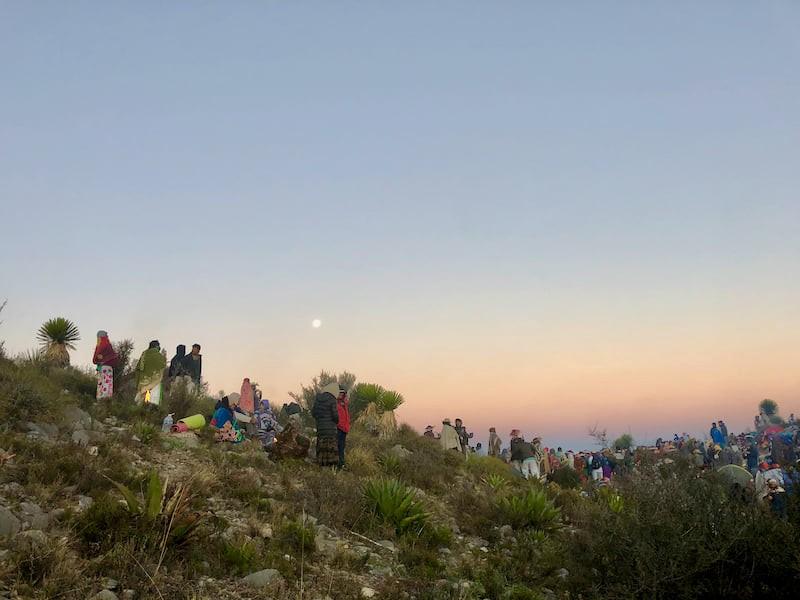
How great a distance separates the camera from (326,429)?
41.5 feet

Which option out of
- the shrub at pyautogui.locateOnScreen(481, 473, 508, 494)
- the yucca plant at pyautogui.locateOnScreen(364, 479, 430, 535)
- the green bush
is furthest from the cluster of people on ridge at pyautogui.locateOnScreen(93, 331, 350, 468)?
the green bush

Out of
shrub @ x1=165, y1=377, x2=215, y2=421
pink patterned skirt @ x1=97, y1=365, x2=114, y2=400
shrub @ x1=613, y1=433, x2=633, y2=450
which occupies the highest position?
pink patterned skirt @ x1=97, y1=365, x2=114, y2=400

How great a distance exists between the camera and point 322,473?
37.2 ft

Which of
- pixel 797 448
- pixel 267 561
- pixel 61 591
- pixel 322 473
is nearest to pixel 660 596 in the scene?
pixel 267 561

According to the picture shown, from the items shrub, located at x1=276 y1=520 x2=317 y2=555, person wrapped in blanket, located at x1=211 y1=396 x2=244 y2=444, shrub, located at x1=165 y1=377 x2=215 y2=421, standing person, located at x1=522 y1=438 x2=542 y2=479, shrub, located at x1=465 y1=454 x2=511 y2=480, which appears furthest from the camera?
standing person, located at x1=522 y1=438 x2=542 y2=479

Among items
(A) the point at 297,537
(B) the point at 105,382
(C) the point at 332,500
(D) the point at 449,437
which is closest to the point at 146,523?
(A) the point at 297,537

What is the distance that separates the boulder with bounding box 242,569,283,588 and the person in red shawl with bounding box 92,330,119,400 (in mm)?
10643

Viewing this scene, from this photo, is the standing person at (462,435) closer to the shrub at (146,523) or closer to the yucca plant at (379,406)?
the yucca plant at (379,406)

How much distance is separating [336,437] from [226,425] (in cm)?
325

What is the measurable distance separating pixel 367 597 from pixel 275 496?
12.2 feet

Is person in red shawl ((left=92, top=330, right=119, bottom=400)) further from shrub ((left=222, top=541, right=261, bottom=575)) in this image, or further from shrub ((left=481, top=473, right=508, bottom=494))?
shrub ((left=481, top=473, right=508, bottom=494))

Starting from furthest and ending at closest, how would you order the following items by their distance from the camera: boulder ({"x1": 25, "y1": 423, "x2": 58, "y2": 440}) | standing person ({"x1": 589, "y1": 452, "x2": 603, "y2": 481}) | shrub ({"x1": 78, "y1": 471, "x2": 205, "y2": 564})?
standing person ({"x1": 589, "y1": 452, "x2": 603, "y2": 481}), boulder ({"x1": 25, "y1": 423, "x2": 58, "y2": 440}), shrub ({"x1": 78, "y1": 471, "x2": 205, "y2": 564})

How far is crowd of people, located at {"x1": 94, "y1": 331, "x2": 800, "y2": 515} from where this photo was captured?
1251 centimetres

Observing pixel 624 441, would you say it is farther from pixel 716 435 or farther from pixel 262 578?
pixel 262 578
